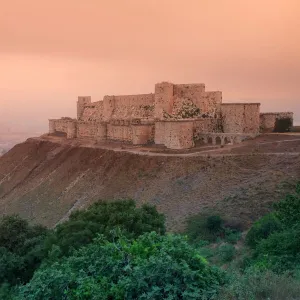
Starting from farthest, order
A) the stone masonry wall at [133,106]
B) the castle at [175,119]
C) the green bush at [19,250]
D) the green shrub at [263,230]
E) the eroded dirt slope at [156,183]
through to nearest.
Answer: the stone masonry wall at [133,106] < the castle at [175,119] < the eroded dirt slope at [156,183] < the green shrub at [263,230] < the green bush at [19,250]

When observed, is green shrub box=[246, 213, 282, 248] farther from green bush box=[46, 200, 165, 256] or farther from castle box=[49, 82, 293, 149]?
castle box=[49, 82, 293, 149]

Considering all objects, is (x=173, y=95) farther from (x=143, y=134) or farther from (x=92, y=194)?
(x=92, y=194)

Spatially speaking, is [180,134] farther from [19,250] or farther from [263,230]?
[19,250]

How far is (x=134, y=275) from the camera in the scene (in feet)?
27.2

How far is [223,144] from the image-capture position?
36281mm

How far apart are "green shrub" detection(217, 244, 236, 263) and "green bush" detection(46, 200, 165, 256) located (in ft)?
7.88

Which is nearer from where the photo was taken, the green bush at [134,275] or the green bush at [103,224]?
the green bush at [134,275]

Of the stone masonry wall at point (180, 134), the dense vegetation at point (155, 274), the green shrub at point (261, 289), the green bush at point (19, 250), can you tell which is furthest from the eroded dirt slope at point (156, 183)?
the green shrub at point (261, 289)

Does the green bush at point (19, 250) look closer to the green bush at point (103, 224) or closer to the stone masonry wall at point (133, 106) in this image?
the green bush at point (103, 224)

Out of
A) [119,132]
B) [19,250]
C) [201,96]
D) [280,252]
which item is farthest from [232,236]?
[119,132]

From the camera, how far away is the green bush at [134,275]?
816 cm

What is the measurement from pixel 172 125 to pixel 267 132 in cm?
916

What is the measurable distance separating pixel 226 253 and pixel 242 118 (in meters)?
22.3

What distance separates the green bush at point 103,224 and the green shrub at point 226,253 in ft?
7.88
